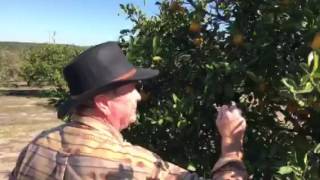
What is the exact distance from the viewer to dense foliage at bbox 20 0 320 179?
99.8 inches

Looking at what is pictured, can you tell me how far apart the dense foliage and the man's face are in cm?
59

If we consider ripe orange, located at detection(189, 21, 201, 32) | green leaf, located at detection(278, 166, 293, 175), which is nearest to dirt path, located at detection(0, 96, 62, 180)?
ripe orange, located at detection(189, 21, 201, 32)

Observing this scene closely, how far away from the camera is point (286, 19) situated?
2.76m

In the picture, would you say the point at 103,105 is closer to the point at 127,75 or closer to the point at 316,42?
the point at 127,75

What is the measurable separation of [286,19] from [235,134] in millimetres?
833

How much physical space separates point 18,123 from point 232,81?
552 inches

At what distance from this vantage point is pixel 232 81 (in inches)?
110

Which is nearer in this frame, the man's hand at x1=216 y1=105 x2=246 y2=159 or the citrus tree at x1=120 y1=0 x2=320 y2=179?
the man's hand at x1=216 y1=105 x2=246 y2=159

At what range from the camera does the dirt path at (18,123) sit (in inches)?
446

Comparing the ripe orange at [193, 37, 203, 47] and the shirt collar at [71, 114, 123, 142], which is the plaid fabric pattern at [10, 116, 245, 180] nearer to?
the shirt collar at [71, 114, 123, 142]

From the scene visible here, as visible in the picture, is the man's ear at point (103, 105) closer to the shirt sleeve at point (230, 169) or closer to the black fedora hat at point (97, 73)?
the black fedora hat at point (97, 73)

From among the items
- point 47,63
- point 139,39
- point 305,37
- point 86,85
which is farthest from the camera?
point 47,63

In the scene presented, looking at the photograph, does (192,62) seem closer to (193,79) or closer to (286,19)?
(193,79)

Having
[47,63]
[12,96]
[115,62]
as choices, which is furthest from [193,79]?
[47,63]
